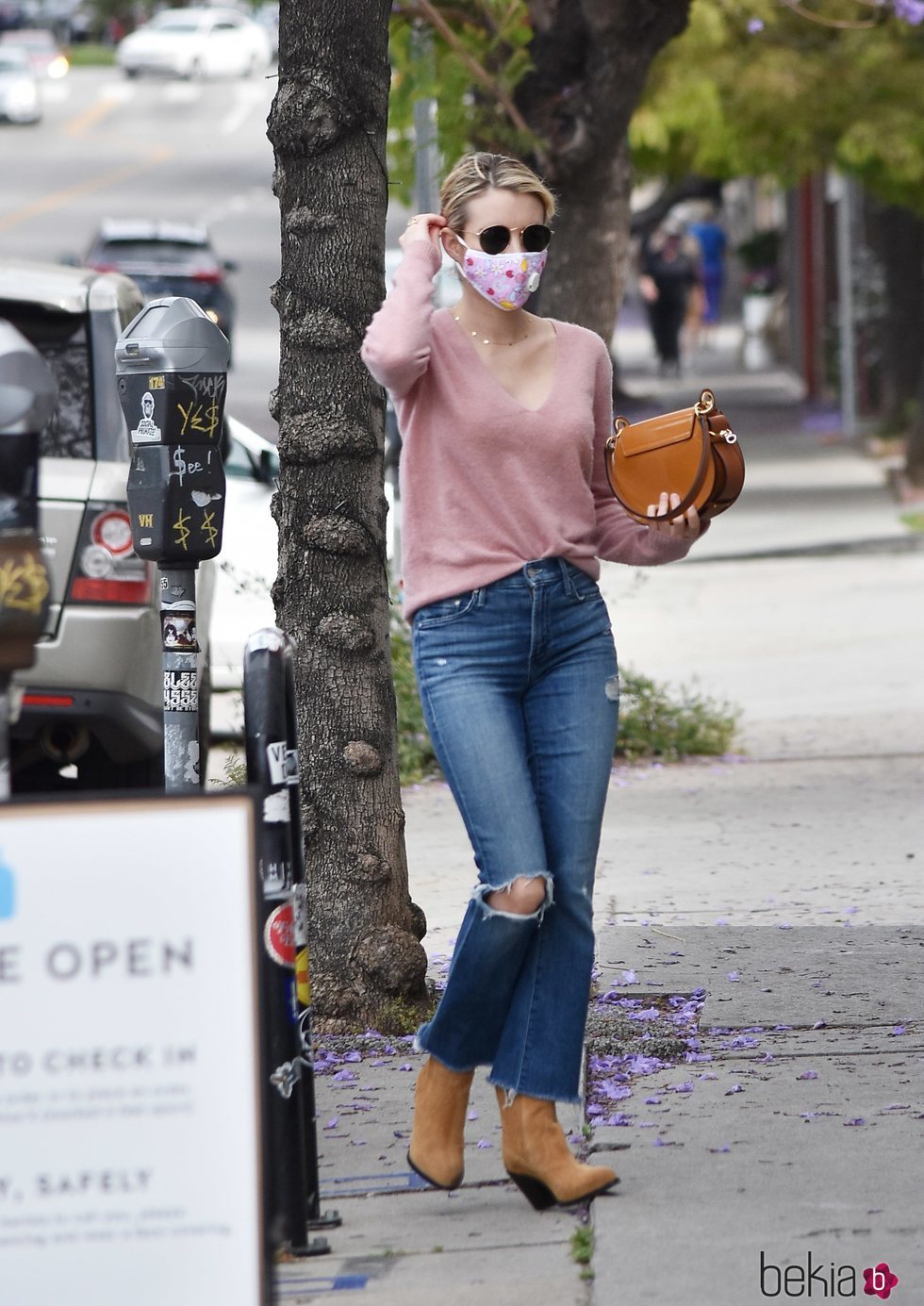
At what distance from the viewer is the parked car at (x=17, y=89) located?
2019 inches

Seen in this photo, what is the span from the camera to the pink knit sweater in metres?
4.05

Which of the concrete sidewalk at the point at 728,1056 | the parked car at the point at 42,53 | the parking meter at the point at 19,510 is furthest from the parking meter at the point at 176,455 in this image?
the parked car at the point at 42,53

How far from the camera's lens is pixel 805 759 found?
30.3ft

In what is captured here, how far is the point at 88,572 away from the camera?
6.94 meters

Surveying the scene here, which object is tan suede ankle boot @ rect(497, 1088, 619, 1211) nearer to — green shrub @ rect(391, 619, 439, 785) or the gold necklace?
the gold necklace

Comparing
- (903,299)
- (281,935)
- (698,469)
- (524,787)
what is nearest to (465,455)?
(698,469)

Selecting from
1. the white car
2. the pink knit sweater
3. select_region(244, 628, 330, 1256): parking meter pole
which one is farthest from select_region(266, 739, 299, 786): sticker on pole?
the white car

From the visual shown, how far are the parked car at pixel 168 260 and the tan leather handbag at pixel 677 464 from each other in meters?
22.7

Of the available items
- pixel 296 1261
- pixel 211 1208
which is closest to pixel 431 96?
pixel 296 1261

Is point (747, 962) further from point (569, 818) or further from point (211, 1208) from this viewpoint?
point (211, 1208)

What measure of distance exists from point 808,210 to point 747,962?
2560 centimetres

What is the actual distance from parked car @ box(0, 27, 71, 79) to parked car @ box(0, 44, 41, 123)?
7.55 meters

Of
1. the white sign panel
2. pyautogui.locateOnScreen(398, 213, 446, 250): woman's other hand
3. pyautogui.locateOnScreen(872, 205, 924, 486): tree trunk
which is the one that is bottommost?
the white sign panel

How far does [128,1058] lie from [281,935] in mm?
839
